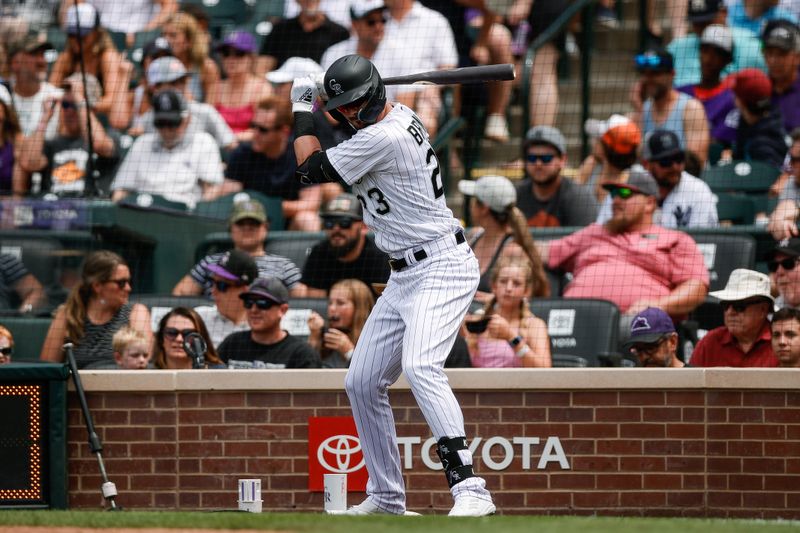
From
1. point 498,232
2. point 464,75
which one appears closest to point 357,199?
point 498,232

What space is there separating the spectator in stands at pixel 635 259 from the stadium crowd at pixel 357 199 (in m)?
0.01

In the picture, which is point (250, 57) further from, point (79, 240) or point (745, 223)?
point (745, 223)

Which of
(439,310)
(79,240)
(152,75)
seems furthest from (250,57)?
(439,310)

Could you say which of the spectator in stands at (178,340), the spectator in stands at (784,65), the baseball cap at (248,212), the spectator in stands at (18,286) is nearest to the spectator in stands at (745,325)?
the spectator in stands at (178,340)

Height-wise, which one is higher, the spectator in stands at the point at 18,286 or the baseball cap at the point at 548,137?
the baseball cap at the point at 548,137

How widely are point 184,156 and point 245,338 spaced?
104 inches

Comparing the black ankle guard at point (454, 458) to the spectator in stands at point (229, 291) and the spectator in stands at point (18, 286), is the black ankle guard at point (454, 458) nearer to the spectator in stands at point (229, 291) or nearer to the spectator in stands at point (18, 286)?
the spectator in stands at point (229, 291)

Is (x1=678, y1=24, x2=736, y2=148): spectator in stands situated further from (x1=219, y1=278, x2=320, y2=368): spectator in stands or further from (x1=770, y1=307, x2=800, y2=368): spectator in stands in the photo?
(x1=219, y1=278, x2=320, y2=368): spectator in stands

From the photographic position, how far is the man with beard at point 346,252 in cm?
795

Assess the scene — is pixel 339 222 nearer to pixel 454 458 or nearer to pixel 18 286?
pixel 18 286

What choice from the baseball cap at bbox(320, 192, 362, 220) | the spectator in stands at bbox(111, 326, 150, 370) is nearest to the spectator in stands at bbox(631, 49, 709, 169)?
the baseball cap at bbox(320, 192, 362, 220)

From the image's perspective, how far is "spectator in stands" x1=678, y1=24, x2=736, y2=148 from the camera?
9180 mm

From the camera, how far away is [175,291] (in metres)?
8.48

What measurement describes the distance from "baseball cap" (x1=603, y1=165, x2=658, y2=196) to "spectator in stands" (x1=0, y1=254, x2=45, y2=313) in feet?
12.1
